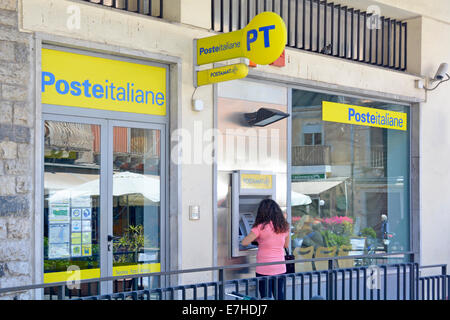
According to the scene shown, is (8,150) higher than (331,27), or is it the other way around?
(331,27)

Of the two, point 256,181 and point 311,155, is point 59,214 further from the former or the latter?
point 311,155

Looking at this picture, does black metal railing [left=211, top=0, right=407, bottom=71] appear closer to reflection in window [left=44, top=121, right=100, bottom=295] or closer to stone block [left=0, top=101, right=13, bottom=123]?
reflection in window [left=44, top=121, right=100, bottom=295]

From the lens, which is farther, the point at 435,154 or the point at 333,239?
the point at 435,154

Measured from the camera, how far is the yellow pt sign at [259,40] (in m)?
6.26

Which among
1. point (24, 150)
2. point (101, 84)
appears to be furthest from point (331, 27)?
point (24, 150)

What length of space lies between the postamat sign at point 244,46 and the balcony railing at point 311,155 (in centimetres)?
212

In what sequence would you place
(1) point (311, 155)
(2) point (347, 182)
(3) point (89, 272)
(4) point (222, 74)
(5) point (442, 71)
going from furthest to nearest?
(5) point (442, 71), (2) point (347, 182), (1) point (311, 155), (4) point (222, 74), (3) point (89, 272)

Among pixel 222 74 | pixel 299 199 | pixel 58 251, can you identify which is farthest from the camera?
pixel 299 199

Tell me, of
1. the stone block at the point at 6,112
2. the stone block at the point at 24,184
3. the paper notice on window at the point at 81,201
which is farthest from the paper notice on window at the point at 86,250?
the stone block at the point at 6,112

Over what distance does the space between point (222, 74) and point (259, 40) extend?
83 cm

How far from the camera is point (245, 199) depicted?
8125 mm

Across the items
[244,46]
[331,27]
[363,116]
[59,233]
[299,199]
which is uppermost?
[331,27]

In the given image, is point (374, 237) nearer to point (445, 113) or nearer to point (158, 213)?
point (445, 113)

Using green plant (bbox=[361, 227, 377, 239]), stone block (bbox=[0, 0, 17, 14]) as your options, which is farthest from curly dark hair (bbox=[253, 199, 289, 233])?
green plant (bbox=[361, 227, 377, 239])
